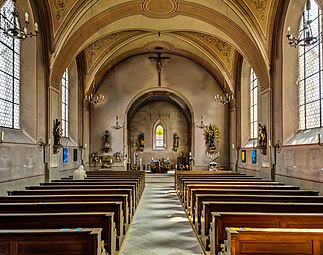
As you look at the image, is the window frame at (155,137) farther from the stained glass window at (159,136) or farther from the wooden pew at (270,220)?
the wooden pew at (270,220)

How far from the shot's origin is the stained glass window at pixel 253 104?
636 inches

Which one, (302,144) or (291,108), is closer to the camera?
(302,144)

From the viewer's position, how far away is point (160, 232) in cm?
741

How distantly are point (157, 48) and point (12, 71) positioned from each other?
1052cm

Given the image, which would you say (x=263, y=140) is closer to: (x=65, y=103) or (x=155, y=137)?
(x=65, y=103)

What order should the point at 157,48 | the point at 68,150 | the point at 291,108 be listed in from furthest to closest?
the point at 157,48 → the point at 68,150 → the point at 291,108

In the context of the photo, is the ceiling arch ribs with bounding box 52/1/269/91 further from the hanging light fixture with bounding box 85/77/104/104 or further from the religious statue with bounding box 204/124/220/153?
the religious statue with bounding box 204/124/220/153

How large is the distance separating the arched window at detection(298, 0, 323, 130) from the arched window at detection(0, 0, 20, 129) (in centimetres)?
888

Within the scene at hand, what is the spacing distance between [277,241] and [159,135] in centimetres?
2593

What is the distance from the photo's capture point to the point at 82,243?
353 centimetres

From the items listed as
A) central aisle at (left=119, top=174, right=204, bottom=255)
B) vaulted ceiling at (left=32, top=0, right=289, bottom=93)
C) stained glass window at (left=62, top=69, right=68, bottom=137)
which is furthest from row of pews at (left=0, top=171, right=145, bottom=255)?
stained glass window at (left=62, top=69, right=68, bottom=137)

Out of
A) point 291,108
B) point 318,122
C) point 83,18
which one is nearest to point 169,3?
point 83,18

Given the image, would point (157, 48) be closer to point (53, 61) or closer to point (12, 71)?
point (53, 61)

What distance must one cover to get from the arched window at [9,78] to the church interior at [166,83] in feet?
0.13
